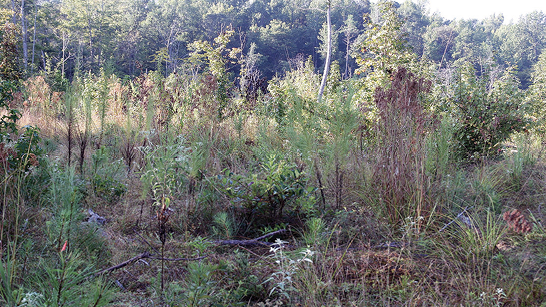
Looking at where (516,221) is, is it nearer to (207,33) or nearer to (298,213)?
(298,213)

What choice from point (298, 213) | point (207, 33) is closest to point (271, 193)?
point (298, 213)

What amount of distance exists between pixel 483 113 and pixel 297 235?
4027 mm

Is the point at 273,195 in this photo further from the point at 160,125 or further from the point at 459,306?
the point at 160,125

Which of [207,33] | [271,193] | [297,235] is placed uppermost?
[207,33]

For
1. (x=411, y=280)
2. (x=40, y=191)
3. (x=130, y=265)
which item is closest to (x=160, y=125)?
(x=40, y=191)

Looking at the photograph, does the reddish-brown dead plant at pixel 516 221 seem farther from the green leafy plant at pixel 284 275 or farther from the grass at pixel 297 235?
the green leafy plant at pixel 284 275

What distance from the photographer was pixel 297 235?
2682 mm

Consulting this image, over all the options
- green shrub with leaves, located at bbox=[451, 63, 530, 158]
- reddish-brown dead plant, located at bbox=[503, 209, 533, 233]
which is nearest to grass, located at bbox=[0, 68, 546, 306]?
reddish-brown dead plant, located at bbox=[503, 209, 533, 233]

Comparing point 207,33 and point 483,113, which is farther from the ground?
point 207,33

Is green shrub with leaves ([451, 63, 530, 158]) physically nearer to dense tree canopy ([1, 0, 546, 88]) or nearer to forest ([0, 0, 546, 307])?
forest ([0, 0, 546, 307])

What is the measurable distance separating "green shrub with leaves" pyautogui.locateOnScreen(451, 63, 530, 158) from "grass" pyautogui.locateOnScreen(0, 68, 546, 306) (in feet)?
3.38

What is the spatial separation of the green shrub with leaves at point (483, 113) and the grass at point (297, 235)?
1.03 meters

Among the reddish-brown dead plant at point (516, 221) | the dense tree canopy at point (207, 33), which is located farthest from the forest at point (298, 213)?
the dense tree canopy at point (207, 33)

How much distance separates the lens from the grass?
176 centimetres
